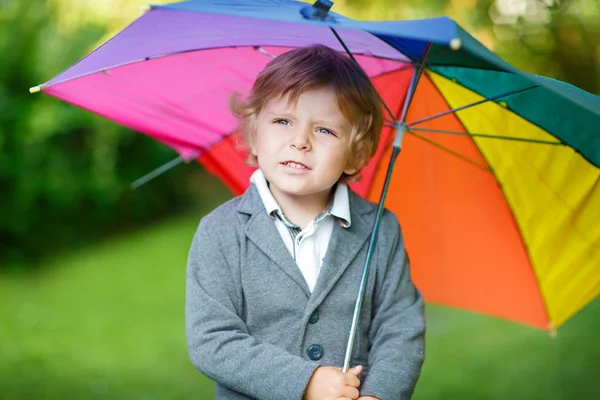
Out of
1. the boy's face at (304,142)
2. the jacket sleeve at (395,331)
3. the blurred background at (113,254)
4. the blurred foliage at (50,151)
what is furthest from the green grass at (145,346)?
the boy's face at (304,142)

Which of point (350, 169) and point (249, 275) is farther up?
point (350, 169)

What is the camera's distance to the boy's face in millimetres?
2123

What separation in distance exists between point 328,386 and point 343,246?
420mm

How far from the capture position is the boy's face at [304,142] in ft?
6.97

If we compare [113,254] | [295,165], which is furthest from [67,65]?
[295,165]

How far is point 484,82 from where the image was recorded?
246cm

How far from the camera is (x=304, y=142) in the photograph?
210 centimetres

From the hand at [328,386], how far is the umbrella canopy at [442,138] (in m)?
0.87

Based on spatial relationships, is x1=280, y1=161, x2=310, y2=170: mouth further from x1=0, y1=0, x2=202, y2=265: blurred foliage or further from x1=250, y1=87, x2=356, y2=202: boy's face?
x1=0, y1=0, x2=202, y2=265: blurred foliage

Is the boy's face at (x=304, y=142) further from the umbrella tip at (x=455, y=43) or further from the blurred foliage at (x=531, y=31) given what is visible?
the blurred foliage at (x=531, y=31)

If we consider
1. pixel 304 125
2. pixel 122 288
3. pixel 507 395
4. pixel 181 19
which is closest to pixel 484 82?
pixel 304 125

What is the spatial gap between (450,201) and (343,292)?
3.17ft

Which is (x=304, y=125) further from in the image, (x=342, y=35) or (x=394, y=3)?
(x=394, y=3)

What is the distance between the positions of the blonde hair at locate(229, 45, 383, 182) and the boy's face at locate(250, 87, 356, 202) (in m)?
0.02
